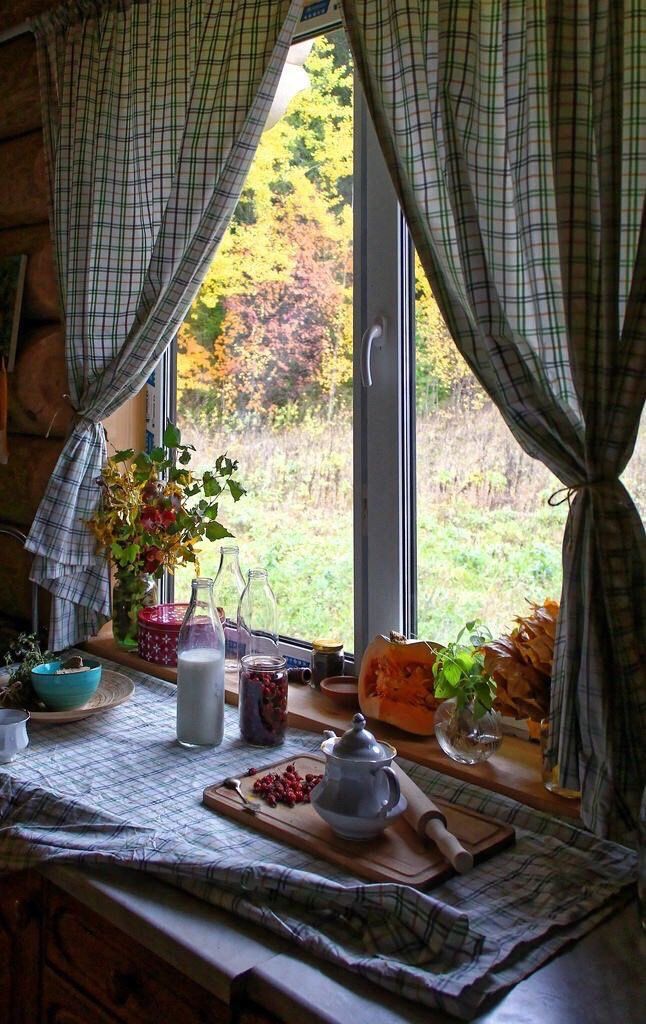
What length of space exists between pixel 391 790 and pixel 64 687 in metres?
0.75

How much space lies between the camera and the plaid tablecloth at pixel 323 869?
0.94 metres

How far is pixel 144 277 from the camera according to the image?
1.89 m

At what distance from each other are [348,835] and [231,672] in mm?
746

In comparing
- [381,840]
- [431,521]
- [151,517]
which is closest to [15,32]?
[151,517]

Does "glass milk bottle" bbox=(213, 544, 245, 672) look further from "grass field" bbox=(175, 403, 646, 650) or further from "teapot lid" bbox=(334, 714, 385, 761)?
"teapot lid" bbox=(334, 714, 385, 761)

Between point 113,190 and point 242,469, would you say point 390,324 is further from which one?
point 113,190

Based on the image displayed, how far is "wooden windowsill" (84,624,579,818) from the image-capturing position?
1.28m

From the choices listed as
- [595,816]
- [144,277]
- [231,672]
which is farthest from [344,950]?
[144,277]

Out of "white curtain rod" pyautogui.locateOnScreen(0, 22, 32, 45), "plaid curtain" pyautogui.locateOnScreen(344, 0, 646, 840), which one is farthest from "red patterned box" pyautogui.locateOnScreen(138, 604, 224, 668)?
"white curtain rod" pyautogui.locateOnScreen(0, 22, 32, 45)

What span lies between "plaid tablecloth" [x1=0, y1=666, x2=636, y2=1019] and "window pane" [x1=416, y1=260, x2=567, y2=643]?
35cm

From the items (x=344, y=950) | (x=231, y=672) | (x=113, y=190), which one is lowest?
(x=344, y=950)

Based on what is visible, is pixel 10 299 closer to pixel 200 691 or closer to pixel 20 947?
pixel 200 691

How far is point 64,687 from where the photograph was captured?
5.37 feet

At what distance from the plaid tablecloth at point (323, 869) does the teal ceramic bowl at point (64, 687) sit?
4.6 inches
